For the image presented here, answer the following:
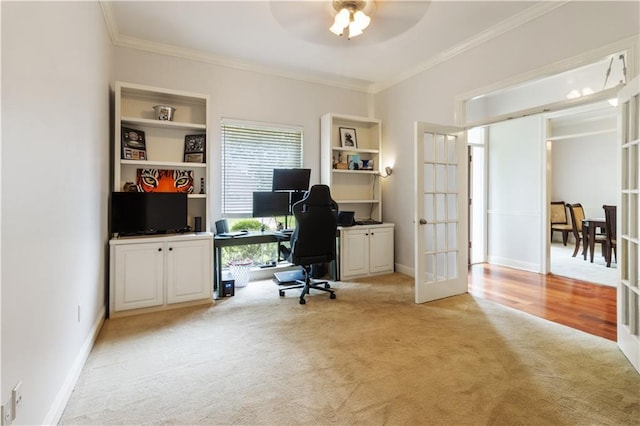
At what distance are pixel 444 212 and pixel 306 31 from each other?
2.45 meters

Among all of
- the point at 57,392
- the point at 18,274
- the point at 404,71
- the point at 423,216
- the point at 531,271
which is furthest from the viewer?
the point at 531,271

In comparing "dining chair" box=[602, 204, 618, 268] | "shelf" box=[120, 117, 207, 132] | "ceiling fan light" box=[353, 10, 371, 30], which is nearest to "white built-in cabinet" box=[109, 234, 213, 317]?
"shelf" box=[120, 117, 207, 132]

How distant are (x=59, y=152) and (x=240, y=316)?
1.99m

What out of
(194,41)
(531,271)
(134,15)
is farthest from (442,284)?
(134,15)

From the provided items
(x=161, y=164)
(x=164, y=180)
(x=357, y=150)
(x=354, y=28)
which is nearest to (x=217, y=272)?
(x=164, y=180)

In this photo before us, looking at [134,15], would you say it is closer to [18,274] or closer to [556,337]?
[18,274]

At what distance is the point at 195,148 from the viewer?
3.76 m

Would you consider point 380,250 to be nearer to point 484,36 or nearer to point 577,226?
point 484,36

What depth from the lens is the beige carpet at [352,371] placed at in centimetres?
167

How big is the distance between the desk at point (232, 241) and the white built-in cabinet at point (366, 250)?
3.08 ft

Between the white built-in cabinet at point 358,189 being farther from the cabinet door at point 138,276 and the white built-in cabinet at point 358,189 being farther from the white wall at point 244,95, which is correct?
the cabinet door at point 138,276

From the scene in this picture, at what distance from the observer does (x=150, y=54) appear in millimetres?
3689

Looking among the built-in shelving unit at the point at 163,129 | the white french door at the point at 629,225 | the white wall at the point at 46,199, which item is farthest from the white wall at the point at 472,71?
the white wall at the point at 46,199

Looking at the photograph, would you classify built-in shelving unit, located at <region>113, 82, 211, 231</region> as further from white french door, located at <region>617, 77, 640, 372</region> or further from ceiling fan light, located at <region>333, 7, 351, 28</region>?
white french door, located at <region>617, 77, 640, 372</region>
